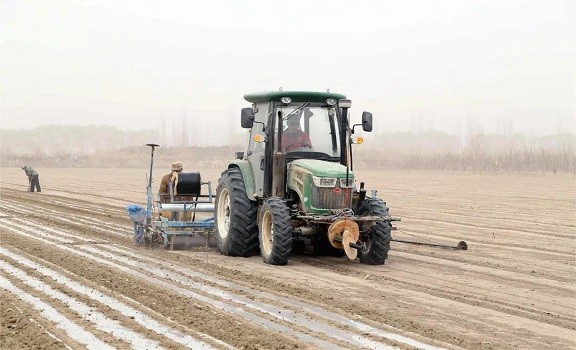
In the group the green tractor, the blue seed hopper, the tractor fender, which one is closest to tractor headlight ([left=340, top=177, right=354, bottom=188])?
the green tractor

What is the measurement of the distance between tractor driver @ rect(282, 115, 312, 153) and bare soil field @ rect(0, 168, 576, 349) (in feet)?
5.16

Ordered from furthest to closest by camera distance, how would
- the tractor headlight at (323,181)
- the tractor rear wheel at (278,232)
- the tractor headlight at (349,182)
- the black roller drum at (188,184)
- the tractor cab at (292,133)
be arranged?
the black roller drum at (188,184) → the tractor cab at (292,133) → the tractor headlight at (349,182) → the tractor headlight at (323,181) → the tractor rear wheel at (278,232)

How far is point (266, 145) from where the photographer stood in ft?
39.6

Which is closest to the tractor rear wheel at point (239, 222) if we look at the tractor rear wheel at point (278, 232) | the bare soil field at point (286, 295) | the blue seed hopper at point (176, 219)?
the bare soil field at point (286, 295)

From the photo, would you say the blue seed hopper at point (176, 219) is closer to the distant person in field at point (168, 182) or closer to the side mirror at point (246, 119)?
the distant person in field at point (168, 182)

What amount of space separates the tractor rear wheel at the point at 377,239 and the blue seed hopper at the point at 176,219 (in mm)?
2746

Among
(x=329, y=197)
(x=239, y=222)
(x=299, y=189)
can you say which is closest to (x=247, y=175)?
(x=239, y=222)

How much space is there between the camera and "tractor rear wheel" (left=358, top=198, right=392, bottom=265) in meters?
11.5

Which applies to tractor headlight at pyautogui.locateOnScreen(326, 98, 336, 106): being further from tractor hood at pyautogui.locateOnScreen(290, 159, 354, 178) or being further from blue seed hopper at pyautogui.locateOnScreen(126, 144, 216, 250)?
blue seed hopper at pyautogui.locateOnScreen(126, 144, 216, 250)

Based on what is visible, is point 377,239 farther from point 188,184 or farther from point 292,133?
point 188,184

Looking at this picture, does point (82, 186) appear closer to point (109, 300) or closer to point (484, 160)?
point (484, 160)

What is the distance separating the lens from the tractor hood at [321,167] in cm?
1135

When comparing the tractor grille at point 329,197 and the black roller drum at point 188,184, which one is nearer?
the tractor grille at point 329,197

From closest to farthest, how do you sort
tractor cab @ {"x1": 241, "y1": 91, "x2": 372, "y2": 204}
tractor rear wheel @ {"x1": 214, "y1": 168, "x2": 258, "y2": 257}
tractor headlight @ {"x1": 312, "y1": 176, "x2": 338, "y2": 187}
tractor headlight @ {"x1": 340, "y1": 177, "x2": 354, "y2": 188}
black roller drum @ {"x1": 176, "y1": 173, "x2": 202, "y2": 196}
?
tractor headlight @ {"x1": 312, "y1": 176, "x2": 338, "y2": 187} → tractor headlight @ {"x1": 340, "y1": 177, "x2": 354, "y2": 188} → tractor cab @ {"x1": 241, "y1": 91, "x2": 372, "y2": 204} → tractor rear wheel @ {"x1": 214, "y1": 168, "x2": 258, "y2": 257} → black roller drum @ {"x1": 176, "y1": 173, "x2": 202, "y2": 196}
